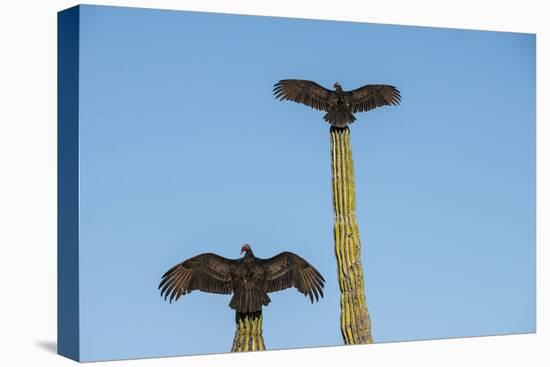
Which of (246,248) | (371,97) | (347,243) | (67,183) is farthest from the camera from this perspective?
(371,97)

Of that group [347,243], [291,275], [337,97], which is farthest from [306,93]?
[291,275]

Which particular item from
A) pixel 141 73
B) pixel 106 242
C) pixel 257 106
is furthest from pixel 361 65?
pixel 106 242

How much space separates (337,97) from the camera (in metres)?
12.6

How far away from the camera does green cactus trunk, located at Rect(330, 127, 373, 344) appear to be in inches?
493

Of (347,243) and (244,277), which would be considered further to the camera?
(347,243)

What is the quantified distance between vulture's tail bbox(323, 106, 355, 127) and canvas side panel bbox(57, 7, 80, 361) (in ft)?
8.10

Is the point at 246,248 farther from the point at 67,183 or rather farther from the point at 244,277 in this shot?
the point at 67,183

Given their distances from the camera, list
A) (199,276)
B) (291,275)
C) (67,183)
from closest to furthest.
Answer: (67,183)
(199,276)
(291,275)

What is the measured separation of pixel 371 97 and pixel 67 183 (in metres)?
3.06

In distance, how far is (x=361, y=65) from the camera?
12.7 metres

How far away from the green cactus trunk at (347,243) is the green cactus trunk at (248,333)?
0.87 metres

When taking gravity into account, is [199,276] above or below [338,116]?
below

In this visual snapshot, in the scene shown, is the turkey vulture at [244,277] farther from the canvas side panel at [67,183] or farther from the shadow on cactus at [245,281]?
the canvas side panel at [67,183]

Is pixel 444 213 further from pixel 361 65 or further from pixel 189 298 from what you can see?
pixel 189 298
